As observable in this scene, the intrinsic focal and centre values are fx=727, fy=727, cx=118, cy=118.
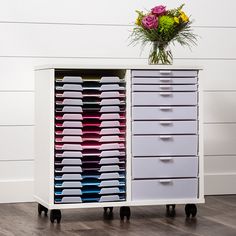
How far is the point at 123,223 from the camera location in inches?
159

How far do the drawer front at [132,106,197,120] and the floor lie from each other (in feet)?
1.91

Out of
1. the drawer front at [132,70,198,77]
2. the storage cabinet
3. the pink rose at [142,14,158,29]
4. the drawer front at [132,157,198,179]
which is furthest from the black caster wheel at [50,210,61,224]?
the pink rose at [142,14,158,29]

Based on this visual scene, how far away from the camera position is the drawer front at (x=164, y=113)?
A: 4.19 meters

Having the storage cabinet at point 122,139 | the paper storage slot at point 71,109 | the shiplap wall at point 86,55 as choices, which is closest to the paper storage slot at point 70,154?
the storage cabinet at point 122,139

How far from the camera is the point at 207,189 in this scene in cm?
518

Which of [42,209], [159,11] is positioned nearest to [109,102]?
[159,11]

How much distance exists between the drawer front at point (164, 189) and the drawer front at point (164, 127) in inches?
11.1

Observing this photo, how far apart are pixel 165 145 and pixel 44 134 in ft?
2.30

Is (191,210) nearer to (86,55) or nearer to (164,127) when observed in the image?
(164,127)

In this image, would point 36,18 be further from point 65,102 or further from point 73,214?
point 73,214

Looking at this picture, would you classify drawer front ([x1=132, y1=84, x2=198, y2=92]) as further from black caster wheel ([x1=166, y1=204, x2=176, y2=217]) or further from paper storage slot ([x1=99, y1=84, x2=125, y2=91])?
black caster wheel ([x1=166, y1=204, x2=176, y2=217])

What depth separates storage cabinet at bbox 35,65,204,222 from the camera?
161 inches

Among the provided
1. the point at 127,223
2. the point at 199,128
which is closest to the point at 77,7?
the point at 199,128

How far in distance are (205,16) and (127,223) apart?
1.82 m
